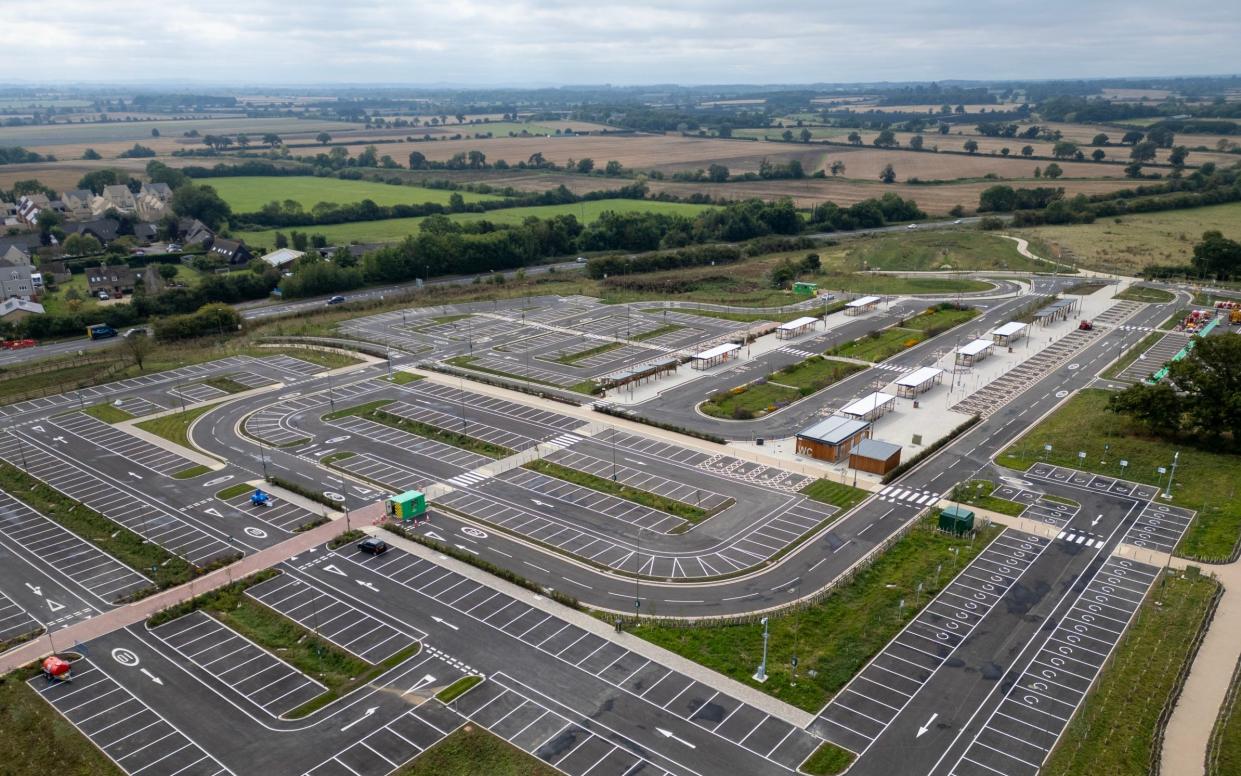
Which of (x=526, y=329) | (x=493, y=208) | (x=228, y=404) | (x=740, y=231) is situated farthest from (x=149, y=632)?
(x=493, y=208)

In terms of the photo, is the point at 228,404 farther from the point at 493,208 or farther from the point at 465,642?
the point at 493,208

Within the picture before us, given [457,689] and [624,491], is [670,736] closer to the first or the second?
[457,689]

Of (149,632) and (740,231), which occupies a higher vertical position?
(740,231)

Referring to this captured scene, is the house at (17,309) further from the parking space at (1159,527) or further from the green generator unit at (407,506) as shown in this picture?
the parking space at (1159,527)

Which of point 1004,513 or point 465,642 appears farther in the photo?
point 1004,513

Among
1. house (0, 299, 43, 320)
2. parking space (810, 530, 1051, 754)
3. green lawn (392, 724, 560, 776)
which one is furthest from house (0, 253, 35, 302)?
parking space (810, 530, 1051, 754)

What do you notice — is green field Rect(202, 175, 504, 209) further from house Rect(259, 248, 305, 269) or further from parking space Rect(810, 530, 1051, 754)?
parking space Rect(810, 530, 1051, 754)
